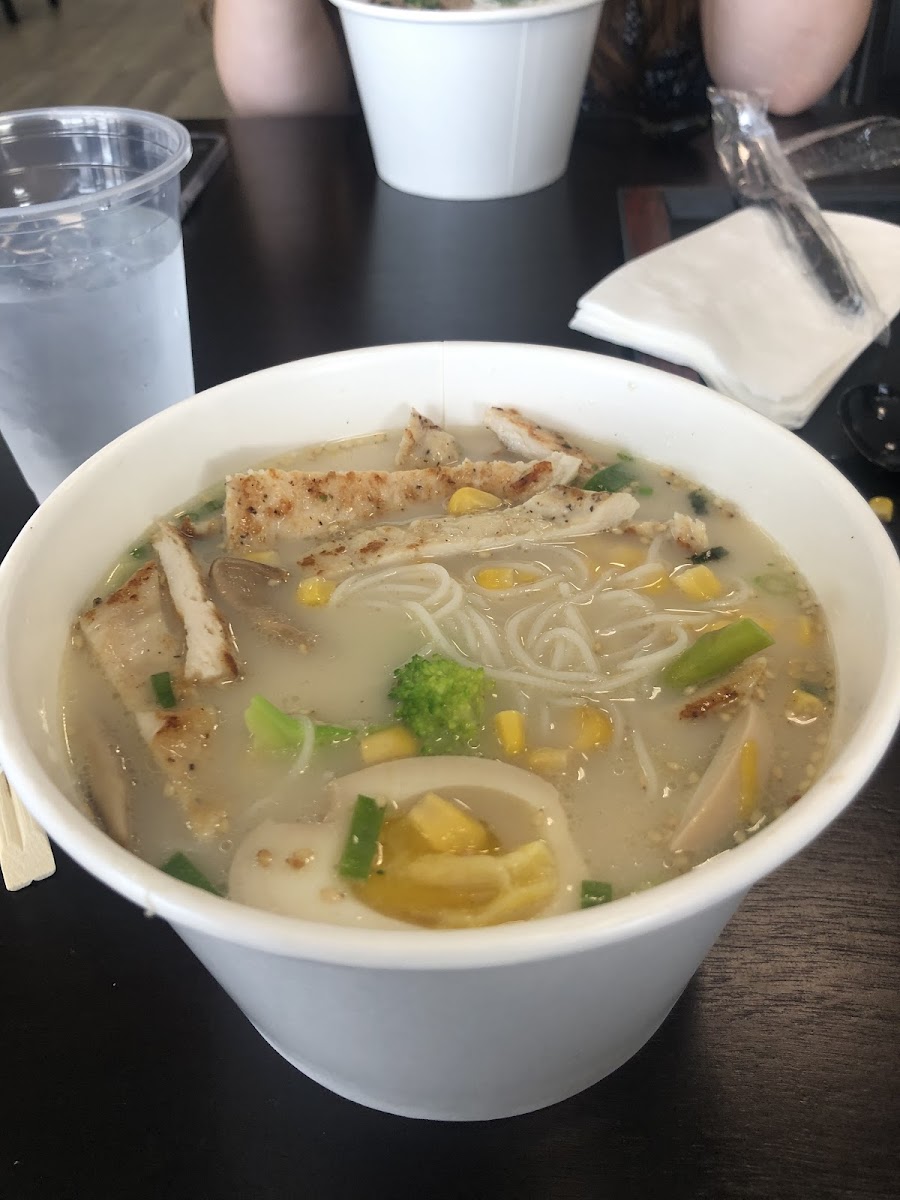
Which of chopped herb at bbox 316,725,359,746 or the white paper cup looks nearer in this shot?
chopped herb at bbox 316,725,359,746

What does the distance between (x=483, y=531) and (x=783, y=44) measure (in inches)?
106

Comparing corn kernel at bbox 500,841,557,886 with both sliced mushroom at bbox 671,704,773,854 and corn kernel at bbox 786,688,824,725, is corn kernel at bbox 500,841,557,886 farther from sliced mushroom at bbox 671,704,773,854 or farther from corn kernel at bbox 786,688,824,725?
corn kernel at bbox 786,688,824,725

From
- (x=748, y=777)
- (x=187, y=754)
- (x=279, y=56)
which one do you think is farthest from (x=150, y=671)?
(x=279, y=56)

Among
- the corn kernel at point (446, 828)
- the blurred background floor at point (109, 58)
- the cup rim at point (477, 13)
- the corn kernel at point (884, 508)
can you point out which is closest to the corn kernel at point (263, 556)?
the corn kernel at point (446, 828)

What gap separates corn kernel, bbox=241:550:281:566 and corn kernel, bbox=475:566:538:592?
0.33m

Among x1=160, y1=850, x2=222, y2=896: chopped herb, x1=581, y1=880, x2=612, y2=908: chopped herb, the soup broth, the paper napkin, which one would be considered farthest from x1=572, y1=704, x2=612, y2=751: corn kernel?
the paper napkin

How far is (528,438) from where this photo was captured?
1594mm

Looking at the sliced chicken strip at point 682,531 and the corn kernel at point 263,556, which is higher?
the corn kernel at point 263,556

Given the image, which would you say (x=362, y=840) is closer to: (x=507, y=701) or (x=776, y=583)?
(x=507, y=701)

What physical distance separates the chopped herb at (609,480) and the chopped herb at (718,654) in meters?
0.39

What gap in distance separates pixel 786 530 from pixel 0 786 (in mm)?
1225

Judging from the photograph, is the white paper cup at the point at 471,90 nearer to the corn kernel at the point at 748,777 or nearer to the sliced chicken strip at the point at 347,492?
the sliced chicken strip at the point at 347,492

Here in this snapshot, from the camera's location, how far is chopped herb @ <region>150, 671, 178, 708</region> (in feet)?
4.09

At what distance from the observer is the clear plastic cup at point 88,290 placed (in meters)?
1.65
